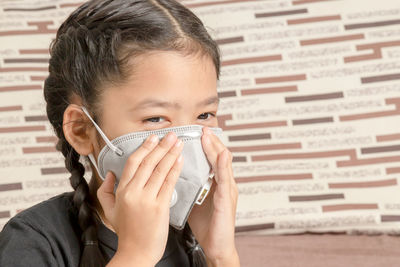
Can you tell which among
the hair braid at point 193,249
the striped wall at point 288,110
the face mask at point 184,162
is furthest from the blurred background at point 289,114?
the face mask at point 184,162

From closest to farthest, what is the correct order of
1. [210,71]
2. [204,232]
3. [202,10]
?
[210,71], [204,232], [202,10]

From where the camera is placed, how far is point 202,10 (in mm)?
1857

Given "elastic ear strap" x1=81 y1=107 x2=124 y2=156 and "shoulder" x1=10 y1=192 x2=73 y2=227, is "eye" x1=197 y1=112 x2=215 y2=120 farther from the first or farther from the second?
"shoulder" x1=10 y1=192 x2=73 y2=227

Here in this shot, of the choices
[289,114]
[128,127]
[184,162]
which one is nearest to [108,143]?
[128,127]

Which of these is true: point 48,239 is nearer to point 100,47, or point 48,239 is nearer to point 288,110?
point 100,47

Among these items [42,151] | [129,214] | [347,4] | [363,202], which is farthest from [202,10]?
[129,214]

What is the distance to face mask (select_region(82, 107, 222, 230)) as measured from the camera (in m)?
1.07

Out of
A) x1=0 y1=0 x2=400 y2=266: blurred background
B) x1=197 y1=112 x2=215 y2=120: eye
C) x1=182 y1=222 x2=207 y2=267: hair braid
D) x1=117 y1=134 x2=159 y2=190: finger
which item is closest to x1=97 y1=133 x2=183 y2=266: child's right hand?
x1=117 y1=134 x2=159 y2=190: finger

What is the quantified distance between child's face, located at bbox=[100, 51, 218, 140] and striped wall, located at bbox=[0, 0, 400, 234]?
2.32 ft

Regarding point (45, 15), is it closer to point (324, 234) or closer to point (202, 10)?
point (202, 10)

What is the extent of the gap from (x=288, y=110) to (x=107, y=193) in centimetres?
87

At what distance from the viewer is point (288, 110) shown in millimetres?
1809

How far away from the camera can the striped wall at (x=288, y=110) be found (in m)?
1.74

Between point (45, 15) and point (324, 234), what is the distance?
45.5 inches
